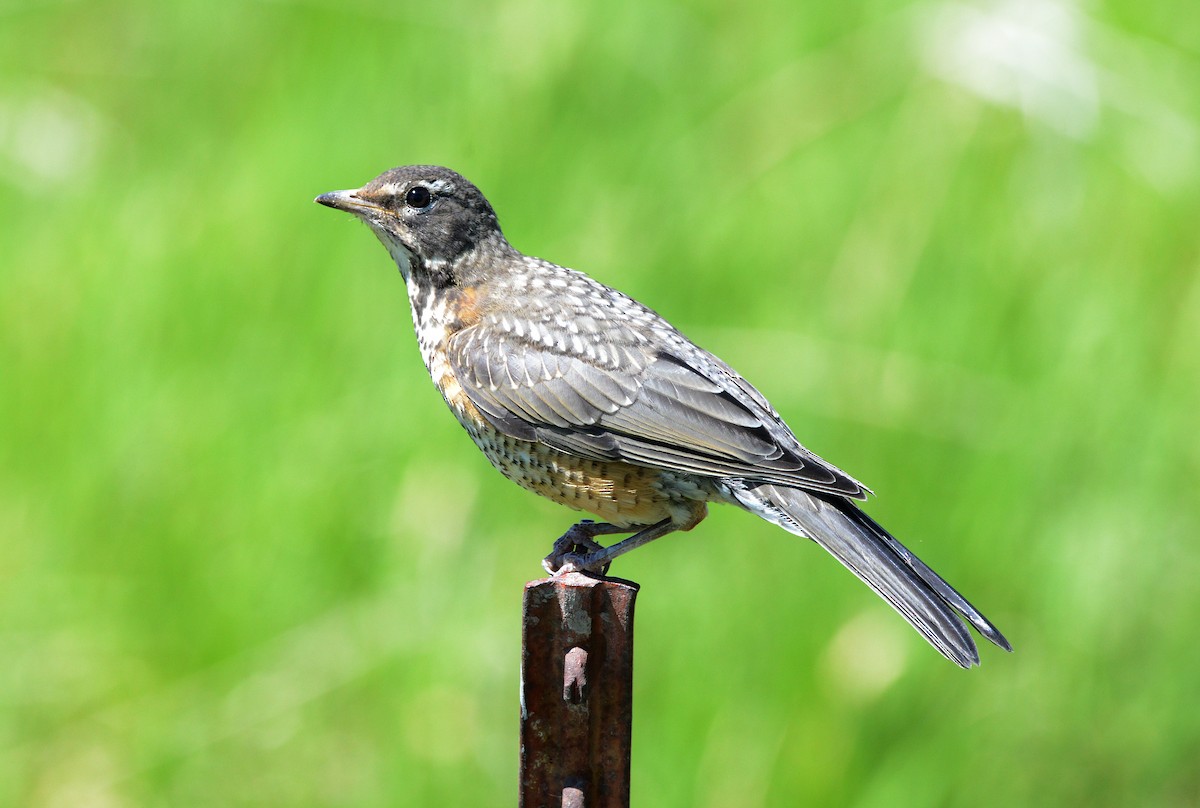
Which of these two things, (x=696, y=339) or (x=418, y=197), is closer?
(x=418, y=197)

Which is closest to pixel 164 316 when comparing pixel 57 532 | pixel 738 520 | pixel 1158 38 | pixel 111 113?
pixel 57 532

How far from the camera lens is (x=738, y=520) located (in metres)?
5.05

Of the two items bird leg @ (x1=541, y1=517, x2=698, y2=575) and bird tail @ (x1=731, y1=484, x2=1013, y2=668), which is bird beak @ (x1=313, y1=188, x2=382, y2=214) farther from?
bird tail @ (x1=731, y1=484, x2=1013, y2=668)

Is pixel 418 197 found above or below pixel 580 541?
above

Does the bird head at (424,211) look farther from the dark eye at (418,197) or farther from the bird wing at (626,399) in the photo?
the bird wing at (626,399)

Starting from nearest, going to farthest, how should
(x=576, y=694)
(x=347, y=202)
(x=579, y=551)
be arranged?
(x=576, y=694), (x=579, y=551), (x=347, y=202)

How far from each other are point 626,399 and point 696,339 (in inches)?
55.9

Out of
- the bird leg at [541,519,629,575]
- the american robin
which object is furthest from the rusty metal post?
the bird leg at [541,519,629,575]

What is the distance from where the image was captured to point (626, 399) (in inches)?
156

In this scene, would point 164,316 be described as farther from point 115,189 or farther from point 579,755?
point 579,755

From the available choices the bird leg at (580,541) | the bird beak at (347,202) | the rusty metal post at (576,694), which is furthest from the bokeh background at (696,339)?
the rusty metal post at (576,694)

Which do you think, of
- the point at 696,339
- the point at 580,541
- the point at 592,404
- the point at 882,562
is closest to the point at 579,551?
the point at 580,541

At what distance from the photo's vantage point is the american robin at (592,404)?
11.9 ft

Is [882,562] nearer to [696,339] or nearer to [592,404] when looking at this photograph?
[592,404]
